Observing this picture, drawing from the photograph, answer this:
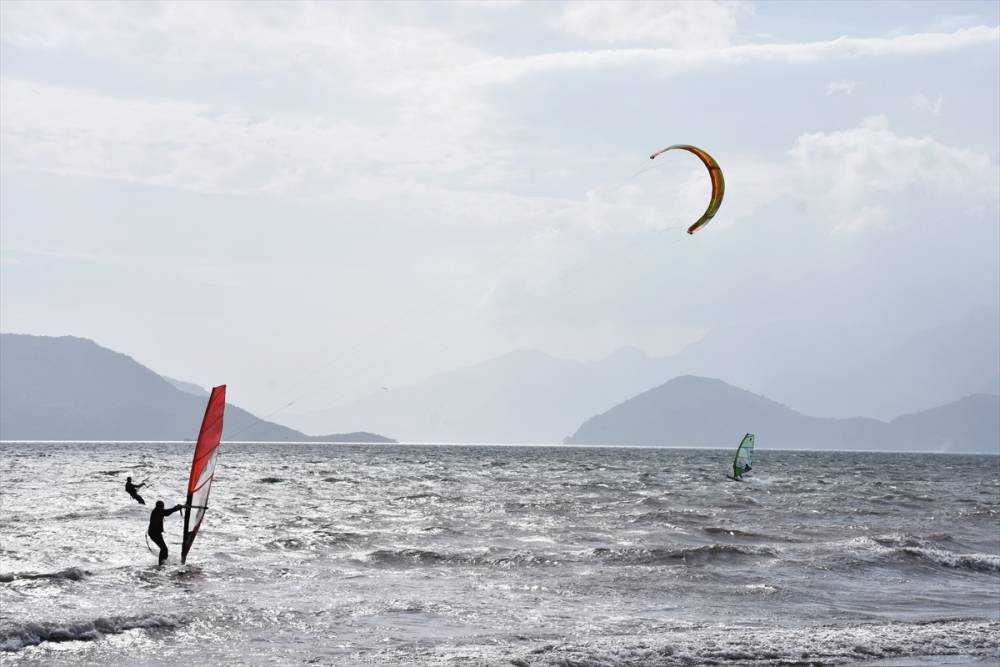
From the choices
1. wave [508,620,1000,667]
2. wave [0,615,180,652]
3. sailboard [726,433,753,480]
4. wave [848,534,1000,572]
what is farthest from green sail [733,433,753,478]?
wave [0,615,180,652]

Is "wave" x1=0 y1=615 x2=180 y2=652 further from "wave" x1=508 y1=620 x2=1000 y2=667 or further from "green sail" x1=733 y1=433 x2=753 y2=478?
"green sail" x1=733 y1=433 x2=753 y2=478

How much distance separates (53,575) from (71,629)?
4.20 m

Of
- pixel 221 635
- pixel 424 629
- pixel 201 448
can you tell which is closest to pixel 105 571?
pixel 201 448

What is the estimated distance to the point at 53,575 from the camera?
52.9 ft

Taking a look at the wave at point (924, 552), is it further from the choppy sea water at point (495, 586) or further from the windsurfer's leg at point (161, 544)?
the windsurfer's leg at point (161, 544)

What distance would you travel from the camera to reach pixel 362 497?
1422 inches

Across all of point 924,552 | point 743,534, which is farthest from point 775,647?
point 743,534

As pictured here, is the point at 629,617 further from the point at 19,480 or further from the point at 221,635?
the point at 19,480

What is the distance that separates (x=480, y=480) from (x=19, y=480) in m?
20.6

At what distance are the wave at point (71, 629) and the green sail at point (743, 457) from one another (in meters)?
36.5

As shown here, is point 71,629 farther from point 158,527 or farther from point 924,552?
point 924,552

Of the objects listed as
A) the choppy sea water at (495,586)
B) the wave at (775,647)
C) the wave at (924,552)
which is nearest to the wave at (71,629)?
the choppy sea water at (495,586)

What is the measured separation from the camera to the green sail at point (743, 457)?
153ft

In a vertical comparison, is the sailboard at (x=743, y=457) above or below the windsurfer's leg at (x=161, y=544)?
above
